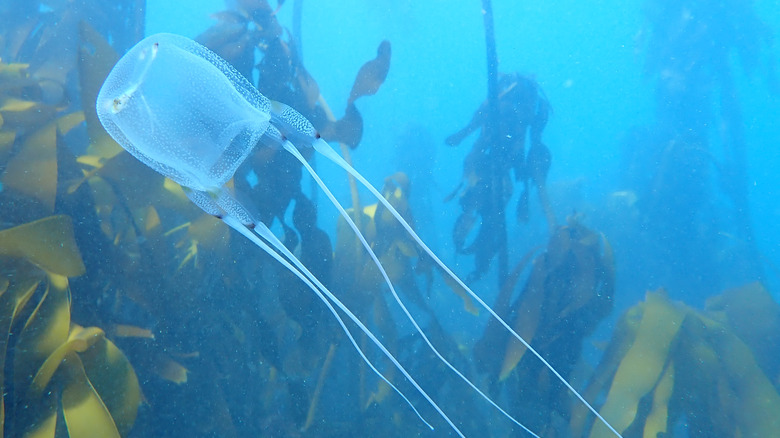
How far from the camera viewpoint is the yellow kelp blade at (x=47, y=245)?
157cm

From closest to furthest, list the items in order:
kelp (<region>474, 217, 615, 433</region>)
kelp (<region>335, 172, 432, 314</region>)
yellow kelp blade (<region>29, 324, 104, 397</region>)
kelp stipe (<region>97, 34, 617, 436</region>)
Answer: kelp stipe (<region>97, 34, 617, 436</region>)
yellow kelp blade (<region>29, 324, 104, 397</region>)
kelp (<region>474, 217, 615, 433</region>)
kelp (<region>335, 172, 432, 314</region>)

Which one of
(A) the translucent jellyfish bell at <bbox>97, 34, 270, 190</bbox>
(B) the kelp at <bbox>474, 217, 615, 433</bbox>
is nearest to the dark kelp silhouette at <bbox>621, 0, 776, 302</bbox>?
(B) the kelp at <bbox>474, 217, 615, 433</bbox>

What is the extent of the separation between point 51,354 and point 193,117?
1.21m

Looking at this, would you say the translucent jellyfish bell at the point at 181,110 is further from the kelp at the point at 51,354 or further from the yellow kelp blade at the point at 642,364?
the yellow kelp blade at the point at 642,364

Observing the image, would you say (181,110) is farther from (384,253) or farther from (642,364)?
(642,364)

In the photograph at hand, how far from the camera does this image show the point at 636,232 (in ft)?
17.3

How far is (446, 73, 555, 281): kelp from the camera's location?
10.5 ft

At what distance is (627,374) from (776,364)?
5.36 feet

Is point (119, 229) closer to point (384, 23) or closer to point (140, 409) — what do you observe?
point (140, 409)

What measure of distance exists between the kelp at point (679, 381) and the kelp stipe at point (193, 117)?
5.25ft

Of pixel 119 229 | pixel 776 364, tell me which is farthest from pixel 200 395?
pixel 776 364

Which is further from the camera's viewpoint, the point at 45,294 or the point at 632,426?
the point at 632,426

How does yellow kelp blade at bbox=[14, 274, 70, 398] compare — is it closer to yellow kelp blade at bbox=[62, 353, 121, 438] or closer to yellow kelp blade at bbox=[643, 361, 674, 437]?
yellow kelp blade at bbox=[62, 353, 121, 438]

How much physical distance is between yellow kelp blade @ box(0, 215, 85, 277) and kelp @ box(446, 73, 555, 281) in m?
2.74
